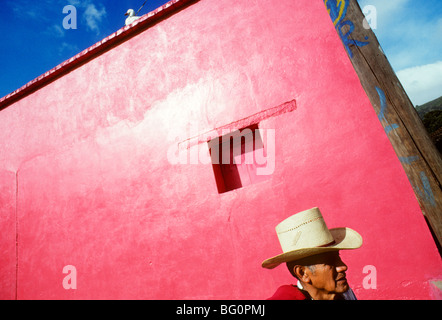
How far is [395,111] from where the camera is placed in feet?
4.01

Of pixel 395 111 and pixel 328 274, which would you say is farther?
pixel 328 274

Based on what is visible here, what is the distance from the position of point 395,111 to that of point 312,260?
981 mm

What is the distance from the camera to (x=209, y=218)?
10.5 feet

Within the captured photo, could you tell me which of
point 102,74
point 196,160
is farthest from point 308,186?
point 102,74

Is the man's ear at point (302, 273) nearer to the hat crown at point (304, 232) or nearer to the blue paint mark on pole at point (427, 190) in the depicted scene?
the hat crown at point (304, 232)

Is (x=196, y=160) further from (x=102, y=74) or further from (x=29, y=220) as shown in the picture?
(x=29, y=220)

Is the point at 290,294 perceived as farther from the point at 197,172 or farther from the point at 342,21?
the point at 197,172

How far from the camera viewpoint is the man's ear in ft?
5.19

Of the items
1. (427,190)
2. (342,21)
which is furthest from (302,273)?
(342,21)

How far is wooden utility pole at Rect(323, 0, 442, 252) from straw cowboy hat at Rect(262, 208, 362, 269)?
0.56m

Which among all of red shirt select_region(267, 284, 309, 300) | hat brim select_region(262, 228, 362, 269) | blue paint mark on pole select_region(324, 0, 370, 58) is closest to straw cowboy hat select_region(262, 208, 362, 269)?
hat brim select_region(262, 228, 362, 269)

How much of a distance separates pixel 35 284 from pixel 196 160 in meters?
3.42

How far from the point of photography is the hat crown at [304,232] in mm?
1655

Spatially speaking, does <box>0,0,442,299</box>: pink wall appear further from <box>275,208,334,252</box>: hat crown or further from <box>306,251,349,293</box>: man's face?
<box>306,251,349,293</box>: man's face
